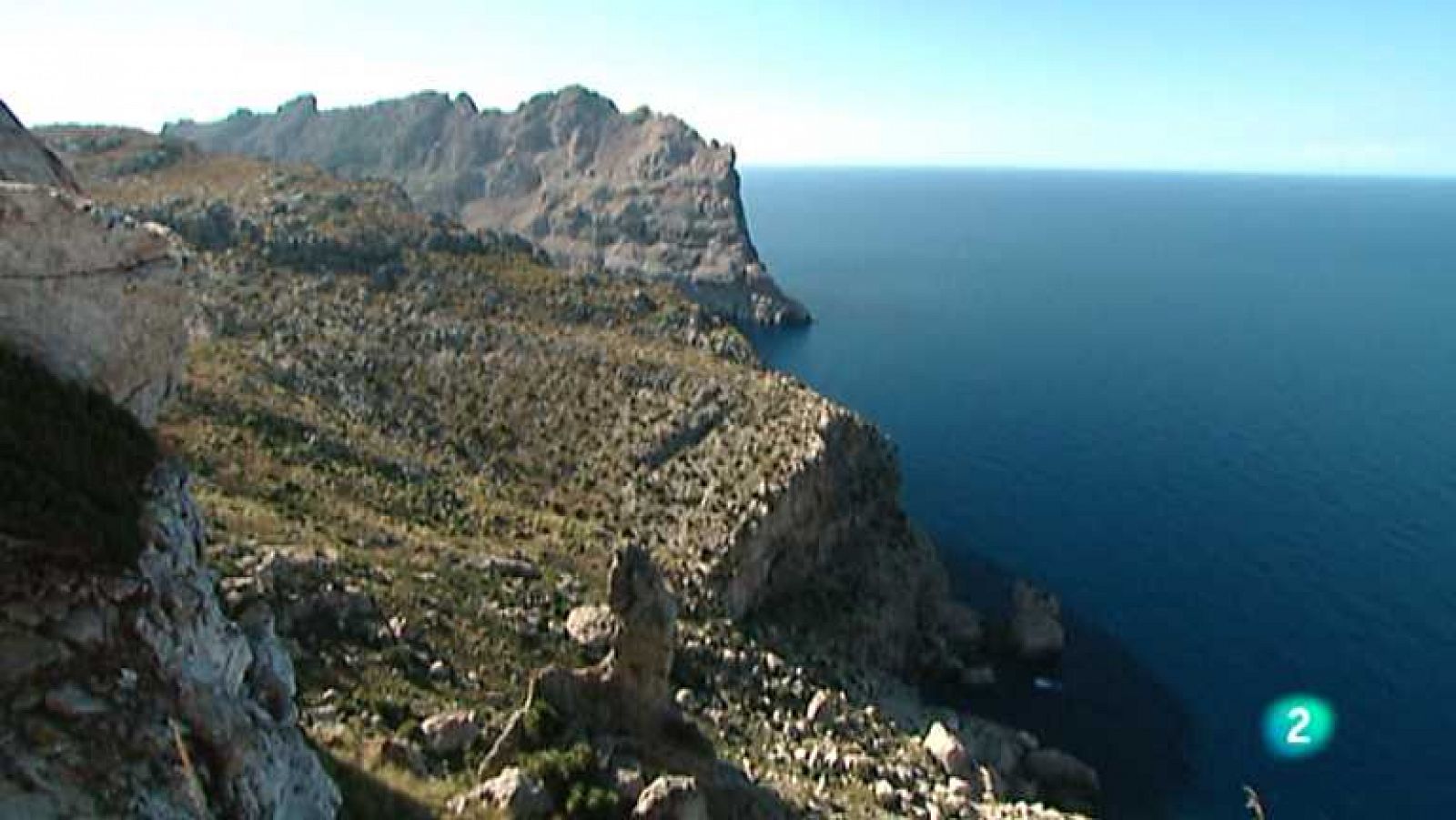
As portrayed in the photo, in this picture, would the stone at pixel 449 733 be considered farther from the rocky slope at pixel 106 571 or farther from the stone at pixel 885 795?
the stone at pixel 885 795

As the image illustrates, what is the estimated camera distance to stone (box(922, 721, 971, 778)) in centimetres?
5978

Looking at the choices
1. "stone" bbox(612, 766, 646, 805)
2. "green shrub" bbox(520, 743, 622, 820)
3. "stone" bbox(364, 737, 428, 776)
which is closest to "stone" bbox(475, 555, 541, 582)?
"green shrub" bbox(520, 743, 622, 820)

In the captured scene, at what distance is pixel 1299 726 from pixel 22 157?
75605 millimetres

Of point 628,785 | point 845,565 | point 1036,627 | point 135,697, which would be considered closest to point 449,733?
point 628,785

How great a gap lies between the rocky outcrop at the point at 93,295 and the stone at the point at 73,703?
623 centimetres

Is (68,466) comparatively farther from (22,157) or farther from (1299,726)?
(1299,726)

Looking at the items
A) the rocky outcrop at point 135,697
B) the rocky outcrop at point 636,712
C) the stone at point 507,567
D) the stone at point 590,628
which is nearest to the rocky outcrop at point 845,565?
the stone at point 507,567

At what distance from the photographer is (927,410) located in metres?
149

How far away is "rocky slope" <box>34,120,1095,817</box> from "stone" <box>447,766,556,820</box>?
0.13 metres

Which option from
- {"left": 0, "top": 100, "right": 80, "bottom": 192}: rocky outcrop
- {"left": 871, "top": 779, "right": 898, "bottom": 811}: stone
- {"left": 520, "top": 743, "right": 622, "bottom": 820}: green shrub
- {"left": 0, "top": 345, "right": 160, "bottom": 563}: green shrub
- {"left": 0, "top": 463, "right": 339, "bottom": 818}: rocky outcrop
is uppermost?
{"left": 0, "top": 100, "right": 80, "bottom": 192}: rocky outcrop

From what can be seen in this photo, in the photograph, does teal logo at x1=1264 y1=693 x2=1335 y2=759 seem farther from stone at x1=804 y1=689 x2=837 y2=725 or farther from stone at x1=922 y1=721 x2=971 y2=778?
stone at x1=804 y1=689 x2=837 y2=725

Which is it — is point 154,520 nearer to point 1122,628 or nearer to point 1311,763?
point 1311,763

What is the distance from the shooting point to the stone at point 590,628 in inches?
2183

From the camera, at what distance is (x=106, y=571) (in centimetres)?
1656
